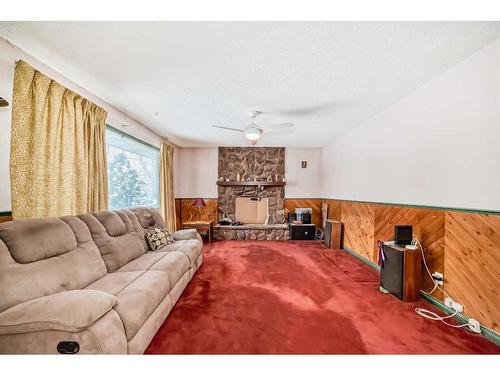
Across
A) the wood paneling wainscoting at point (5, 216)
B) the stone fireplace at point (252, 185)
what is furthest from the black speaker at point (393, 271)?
the wood paneling wainscoting at point (5, 216)

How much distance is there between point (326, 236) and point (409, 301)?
2.50m

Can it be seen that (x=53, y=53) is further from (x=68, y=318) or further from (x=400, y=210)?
(x=400, y=210)

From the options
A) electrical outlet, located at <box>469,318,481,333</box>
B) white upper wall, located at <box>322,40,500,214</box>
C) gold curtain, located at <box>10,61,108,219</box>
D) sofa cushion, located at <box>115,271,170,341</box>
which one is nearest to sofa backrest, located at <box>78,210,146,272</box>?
gold curtain, located at <box>10,61,108,219</box>

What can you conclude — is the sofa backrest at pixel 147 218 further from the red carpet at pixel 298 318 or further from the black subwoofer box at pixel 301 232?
the black subwoofer box at pixel 301 232

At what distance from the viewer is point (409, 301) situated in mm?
2271

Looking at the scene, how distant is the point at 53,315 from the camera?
1101 mm

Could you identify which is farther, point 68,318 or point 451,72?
point 451,72

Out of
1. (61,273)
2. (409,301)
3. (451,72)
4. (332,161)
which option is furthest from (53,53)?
(332,161)

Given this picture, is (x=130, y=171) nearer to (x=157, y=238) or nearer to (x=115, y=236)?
(x=157, y=238)

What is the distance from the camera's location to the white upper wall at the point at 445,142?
1.72m

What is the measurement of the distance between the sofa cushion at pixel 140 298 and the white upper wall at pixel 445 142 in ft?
9.65

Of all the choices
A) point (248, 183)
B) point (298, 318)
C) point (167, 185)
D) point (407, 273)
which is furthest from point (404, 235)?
point (167, 185)

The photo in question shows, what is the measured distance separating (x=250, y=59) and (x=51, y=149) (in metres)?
2.15

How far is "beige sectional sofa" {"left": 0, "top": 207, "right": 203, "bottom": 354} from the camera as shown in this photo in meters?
1.09
